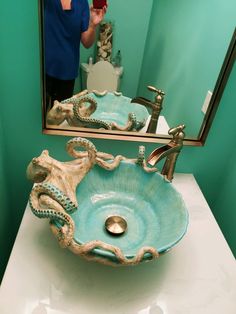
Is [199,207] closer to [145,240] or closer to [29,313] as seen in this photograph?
[145,240]

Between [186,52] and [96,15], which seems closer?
[96,15]

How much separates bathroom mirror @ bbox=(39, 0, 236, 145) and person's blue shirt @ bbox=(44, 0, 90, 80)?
26 mm

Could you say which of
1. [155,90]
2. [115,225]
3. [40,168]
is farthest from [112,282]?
[155,90]

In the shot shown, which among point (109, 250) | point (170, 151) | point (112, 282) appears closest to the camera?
point (109, 250)

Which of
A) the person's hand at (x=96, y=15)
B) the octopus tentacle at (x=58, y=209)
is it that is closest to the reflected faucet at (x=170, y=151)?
the octopus tentacle at (x=58, y=209)

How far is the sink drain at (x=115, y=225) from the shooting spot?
73cm

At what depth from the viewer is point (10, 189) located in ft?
3.35

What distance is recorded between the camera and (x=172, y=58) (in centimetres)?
89

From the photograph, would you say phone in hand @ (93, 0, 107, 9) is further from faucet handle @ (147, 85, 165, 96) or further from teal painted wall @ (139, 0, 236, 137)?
faucet handle @ (147, 85, 165, 96)

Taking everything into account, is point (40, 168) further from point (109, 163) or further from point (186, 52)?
point (186, 52)

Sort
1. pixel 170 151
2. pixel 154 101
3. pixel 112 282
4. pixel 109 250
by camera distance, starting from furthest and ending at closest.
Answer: pixel 154 101 < pixel 170 151 < pixel 112 282 < pixel 109 250

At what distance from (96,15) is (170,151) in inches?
17.5

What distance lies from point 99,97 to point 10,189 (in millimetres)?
505

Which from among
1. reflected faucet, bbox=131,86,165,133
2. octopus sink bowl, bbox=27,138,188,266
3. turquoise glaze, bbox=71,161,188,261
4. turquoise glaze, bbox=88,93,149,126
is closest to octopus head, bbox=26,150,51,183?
octopus sink bowl, bbox=27,138,188,266
